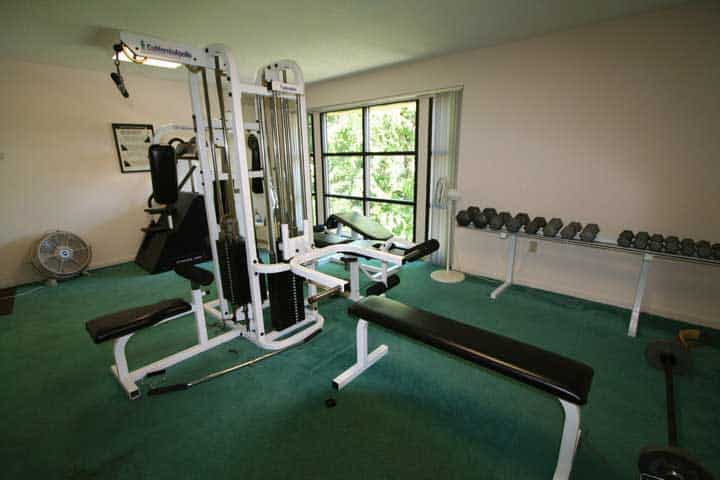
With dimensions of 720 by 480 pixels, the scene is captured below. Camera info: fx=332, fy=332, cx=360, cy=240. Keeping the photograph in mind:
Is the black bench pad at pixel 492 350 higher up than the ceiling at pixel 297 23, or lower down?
lower down

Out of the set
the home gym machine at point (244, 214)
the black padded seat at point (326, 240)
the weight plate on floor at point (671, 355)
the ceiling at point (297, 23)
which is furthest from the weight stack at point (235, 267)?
the weight plate on floor at point (671, 355)

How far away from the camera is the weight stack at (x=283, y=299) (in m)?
2.43

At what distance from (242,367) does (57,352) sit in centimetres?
144

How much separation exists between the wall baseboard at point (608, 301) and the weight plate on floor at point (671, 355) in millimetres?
613

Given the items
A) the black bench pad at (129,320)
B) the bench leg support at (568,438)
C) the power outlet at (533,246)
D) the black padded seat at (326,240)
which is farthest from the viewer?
the power outlet at (533,246)

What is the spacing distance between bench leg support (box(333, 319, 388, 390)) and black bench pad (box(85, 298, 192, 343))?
1040 mm

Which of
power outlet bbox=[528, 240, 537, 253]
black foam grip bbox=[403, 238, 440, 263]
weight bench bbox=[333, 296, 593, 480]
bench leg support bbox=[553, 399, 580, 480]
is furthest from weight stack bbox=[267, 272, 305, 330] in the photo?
power outlet bbox=[528, 240, 537, 253]

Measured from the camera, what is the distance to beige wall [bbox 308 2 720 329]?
2406mm

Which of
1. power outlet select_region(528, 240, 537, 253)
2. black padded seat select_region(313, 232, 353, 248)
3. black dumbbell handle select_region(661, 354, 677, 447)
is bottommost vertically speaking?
black dumbbell handle select_region(661, 354, 677, 447)

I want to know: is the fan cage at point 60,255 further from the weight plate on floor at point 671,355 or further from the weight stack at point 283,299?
the weight plate on floor at point 671,355

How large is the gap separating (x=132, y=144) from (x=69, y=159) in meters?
0.66

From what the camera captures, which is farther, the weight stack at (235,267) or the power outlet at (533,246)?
the power outlet at (533,246)

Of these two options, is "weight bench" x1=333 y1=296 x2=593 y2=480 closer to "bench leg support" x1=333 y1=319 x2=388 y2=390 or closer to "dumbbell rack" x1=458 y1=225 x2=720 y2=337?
"bench leg support" x1=333 y1=319 x2=388 y2=390

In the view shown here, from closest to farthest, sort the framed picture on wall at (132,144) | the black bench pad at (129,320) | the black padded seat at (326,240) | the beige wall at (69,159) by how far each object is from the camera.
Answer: the black bench pad at (129,320) < the black padded seat at (326,240) < the beige wall at (69,159) < the framed picture on wall at (132,144)
